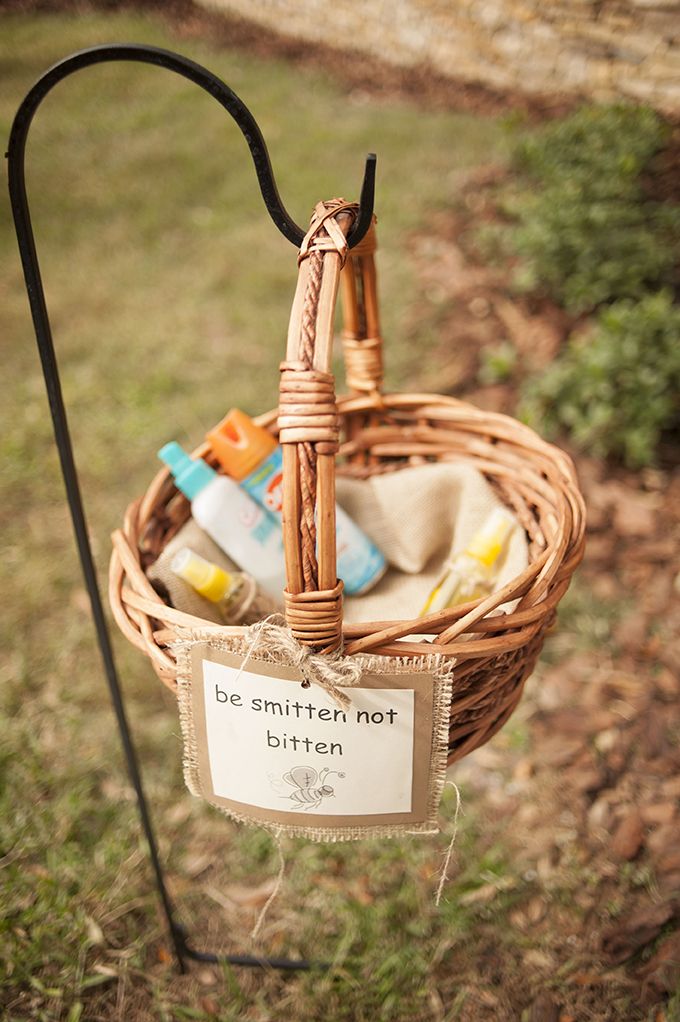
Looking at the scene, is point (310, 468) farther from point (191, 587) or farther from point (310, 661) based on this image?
point (191, 587)

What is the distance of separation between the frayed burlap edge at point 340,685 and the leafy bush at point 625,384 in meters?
1.06

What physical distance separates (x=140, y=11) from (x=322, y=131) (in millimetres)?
587

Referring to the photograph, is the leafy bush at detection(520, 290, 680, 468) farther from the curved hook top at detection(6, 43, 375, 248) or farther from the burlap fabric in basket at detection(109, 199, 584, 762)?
the curved hook top at detection(6, 43, 375, 248)

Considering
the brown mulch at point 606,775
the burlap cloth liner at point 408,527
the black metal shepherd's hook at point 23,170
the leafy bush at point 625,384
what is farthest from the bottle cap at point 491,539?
the leafy bush at point 625,384

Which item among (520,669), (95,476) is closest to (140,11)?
(95,476)

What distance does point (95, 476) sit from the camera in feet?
5.49

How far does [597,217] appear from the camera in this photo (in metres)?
1.63

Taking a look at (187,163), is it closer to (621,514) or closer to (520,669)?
(621,514)

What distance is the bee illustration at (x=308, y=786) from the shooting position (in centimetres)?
61

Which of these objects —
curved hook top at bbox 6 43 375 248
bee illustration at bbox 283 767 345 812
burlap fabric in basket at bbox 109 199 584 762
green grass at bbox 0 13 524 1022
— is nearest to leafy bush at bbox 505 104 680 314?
green grass at bbox 0 13 524 1022

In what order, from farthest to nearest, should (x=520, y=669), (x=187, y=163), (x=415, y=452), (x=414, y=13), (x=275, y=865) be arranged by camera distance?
(x=187, y=163) < (x=414, y=13) < (x=275, y=865) < (x=415, y=452) < (x=520, y=669)

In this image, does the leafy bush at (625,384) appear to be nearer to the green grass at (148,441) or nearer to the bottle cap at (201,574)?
the green grass at (148,441)

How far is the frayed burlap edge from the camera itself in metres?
0.57

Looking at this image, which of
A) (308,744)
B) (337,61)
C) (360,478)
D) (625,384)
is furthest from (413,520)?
(337,61)
